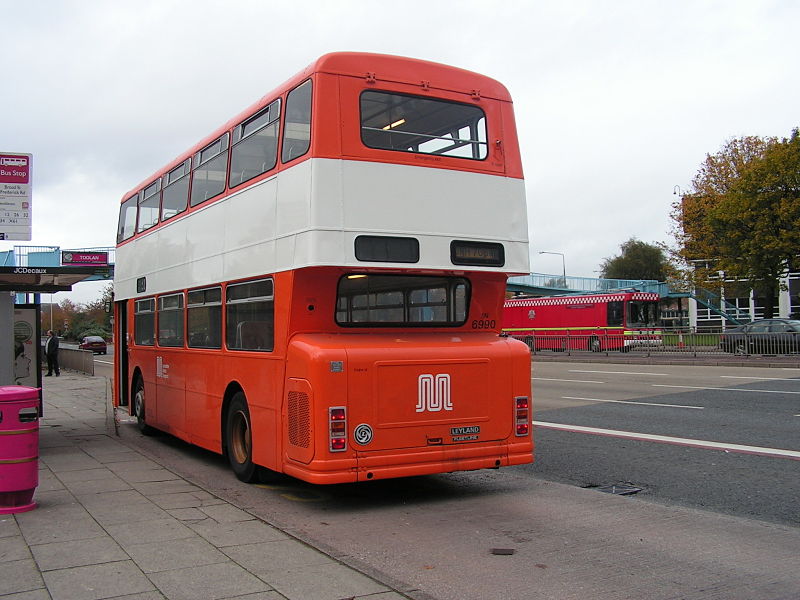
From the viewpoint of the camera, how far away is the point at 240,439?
902cm

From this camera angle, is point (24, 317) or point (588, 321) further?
point (588, 321)

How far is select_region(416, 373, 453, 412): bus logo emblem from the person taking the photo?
24.7 feet

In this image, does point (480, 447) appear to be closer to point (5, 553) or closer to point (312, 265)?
point (312, 265)

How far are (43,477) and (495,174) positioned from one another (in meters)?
6.23

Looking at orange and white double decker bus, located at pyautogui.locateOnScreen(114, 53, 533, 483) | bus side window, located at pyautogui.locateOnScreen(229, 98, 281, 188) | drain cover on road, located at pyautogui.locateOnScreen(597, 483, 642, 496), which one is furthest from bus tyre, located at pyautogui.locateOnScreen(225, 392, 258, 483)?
drain cover on road, located at pyautogui.locateOnScreen(597, 483, 642, 496)

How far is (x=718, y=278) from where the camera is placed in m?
42.2

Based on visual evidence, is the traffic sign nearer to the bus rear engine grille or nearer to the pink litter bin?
the pink litter bin

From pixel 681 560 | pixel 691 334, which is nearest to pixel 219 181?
pixel 681 560

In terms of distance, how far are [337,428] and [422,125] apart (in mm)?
3236

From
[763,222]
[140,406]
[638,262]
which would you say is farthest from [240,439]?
[638,262]

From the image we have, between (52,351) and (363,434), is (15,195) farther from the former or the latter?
(52,351)

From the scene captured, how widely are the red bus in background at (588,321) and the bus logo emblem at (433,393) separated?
25.4m

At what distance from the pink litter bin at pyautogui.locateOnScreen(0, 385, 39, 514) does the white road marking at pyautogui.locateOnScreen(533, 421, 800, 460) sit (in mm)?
8141

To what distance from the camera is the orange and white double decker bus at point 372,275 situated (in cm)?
731
